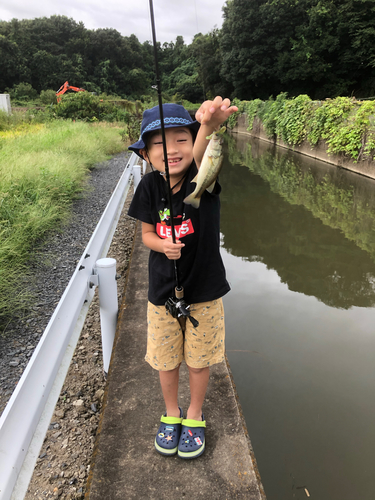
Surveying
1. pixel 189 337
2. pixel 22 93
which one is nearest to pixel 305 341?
pixel 189 337

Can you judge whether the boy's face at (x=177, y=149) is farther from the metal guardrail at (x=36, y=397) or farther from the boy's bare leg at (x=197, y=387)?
the boy's bare leg at (x=197, y=387)

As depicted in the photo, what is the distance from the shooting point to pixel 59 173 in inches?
243

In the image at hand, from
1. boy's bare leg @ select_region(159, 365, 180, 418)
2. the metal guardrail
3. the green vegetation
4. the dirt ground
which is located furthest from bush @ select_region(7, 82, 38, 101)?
boy's bare leg @ select_region(159, 365, 180, 418)

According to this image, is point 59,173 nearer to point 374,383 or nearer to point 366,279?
point 366,279

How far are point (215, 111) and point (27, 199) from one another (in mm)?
4333

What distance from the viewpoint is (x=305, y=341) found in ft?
9.96

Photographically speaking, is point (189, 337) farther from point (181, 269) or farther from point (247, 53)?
point (247, 53)

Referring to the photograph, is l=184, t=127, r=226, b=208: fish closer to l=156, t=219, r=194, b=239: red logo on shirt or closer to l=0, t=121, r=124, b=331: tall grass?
l=156, t=219, r=194, b=239: red logo on shirt

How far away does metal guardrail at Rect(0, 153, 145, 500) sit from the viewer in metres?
0.97

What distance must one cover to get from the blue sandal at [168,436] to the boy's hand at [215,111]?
1.51m

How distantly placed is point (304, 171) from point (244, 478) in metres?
10.3

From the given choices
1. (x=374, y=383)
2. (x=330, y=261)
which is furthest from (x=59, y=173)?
(x=374, y=383)

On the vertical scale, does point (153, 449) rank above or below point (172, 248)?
below

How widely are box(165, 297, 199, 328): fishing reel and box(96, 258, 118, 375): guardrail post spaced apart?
0.68 metres
